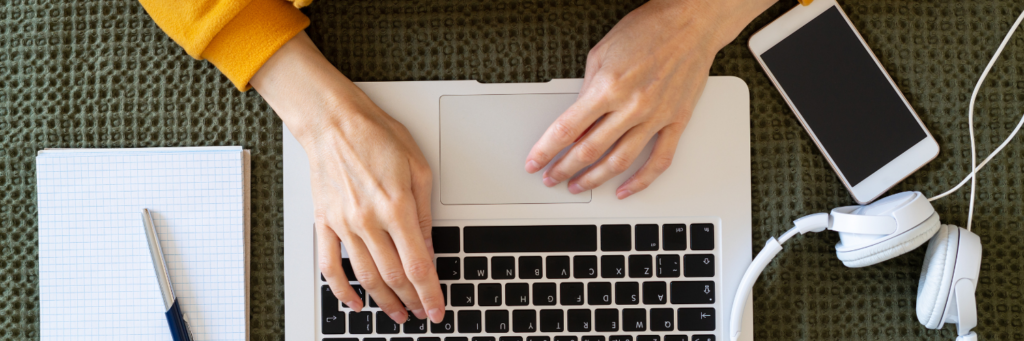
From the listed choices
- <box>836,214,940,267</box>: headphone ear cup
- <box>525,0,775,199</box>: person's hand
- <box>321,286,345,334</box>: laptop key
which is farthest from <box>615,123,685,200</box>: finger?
<box>321,286,345,334</box>: laptop key

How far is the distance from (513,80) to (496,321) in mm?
260

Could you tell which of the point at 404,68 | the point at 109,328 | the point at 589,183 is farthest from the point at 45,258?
the point at 589,183

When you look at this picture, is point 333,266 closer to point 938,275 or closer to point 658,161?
point 658,161

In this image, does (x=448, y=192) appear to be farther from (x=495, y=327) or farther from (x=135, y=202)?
(x=135, y=202)

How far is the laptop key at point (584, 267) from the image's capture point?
56 cm

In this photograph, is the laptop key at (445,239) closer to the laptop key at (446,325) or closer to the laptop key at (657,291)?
the laptop key at (446,325)

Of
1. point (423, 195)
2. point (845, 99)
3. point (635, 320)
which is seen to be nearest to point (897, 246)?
point (845, 99)

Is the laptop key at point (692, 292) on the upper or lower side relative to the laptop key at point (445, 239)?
lower

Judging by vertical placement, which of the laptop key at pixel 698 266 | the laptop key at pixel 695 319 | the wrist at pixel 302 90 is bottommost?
the laptop key at pixel 695 319

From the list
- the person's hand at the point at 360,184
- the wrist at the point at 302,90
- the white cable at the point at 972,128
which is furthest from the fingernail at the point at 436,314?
the white cable at the point at 972,128

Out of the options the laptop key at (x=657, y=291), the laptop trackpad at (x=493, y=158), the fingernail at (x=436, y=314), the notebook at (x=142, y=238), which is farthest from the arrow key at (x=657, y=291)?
the notebook at (x=142, y=238)

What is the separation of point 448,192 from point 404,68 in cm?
15

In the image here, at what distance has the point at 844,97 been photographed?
1.90ft

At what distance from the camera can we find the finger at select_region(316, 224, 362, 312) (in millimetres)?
544
